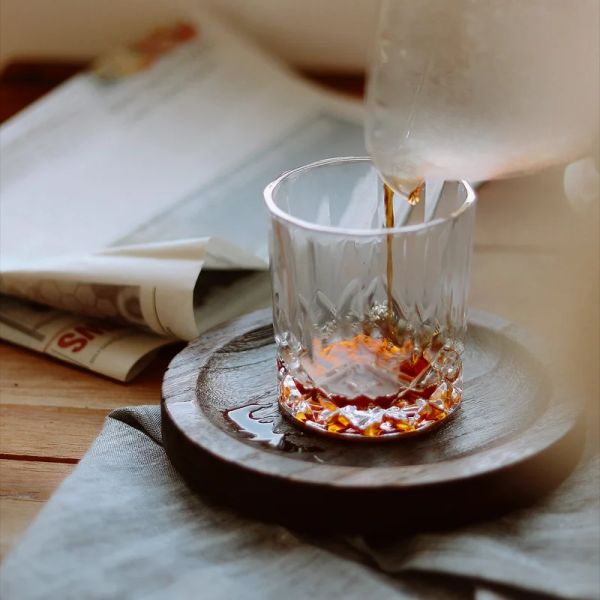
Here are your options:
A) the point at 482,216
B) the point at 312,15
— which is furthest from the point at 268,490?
the point at 312,15

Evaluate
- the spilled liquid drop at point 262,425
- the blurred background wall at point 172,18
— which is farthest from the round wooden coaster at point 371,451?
the blurred background wall at point 172,18

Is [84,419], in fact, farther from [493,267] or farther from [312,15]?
[312,15]

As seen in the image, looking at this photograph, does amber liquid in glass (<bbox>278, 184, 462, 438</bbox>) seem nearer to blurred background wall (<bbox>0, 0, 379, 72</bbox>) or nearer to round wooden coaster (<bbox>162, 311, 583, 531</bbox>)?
round wooden coaster (<bbox>162, 311, 583, 531</bbox>)

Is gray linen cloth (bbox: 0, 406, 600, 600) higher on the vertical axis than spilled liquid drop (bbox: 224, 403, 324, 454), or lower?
lower

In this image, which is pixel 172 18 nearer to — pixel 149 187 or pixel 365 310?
pixel 149 187

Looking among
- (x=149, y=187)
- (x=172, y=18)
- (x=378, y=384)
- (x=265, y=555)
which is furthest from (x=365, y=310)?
(x=172, y=18)

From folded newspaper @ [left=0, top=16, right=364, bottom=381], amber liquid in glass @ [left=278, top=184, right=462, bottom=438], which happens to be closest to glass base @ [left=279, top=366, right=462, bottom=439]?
amber liquid in glass @ [left=278, top=184, right=462, bottom=438]
